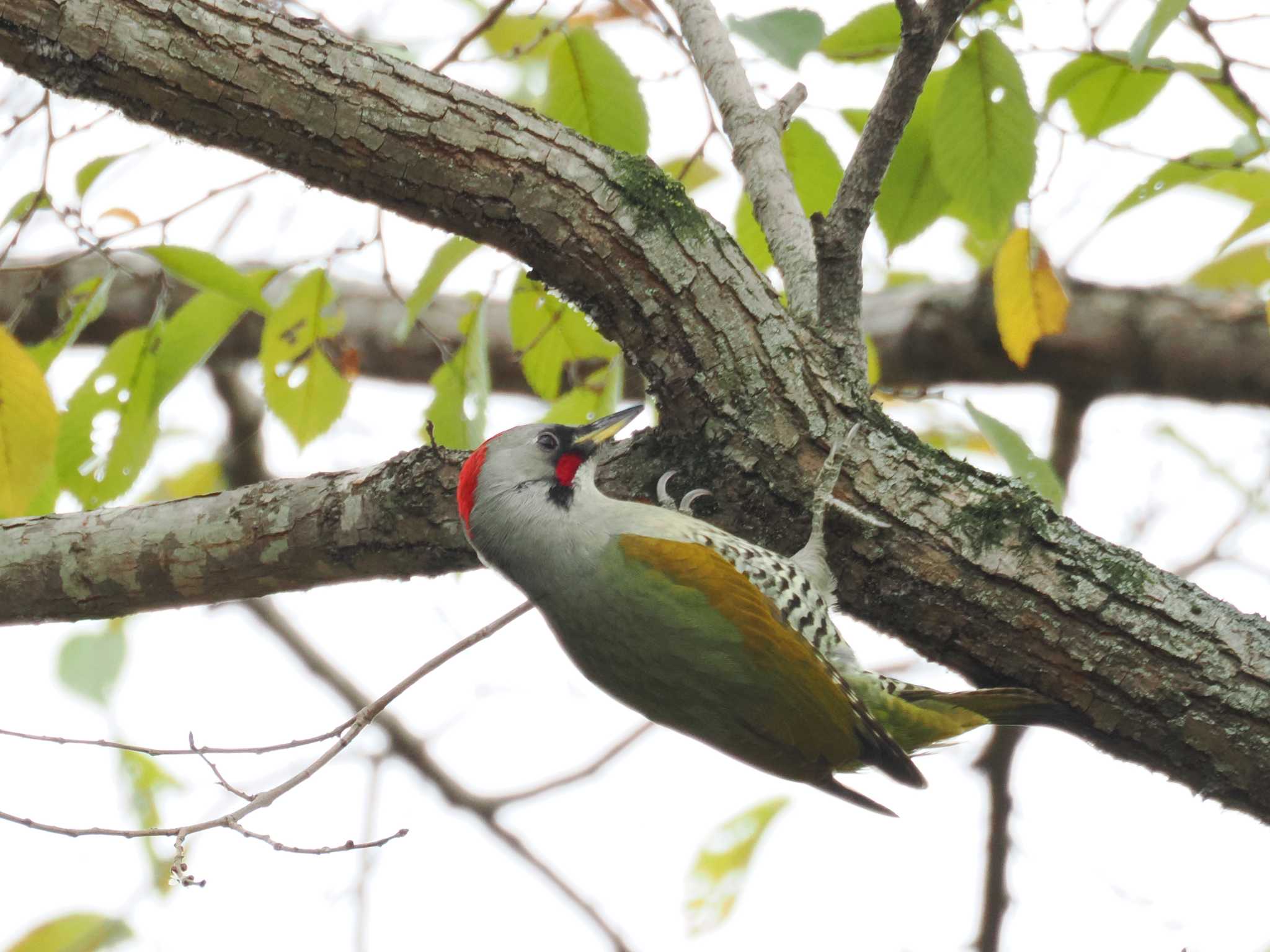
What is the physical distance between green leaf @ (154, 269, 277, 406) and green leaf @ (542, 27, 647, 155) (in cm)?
99

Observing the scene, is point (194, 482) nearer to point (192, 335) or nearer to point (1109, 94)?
point (192, 335)

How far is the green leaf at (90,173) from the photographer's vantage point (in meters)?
3.43

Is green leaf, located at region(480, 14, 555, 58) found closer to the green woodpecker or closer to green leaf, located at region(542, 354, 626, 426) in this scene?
green leaf, located at region(542, 354, 626, 426)

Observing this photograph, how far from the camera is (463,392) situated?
359cm

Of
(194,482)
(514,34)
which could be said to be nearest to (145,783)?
(194,482)

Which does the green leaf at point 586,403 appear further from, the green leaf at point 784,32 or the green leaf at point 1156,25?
the green leaf at point 1156,25

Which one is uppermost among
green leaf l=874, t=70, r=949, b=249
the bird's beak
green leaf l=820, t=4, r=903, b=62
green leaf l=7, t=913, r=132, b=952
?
green leaf l=820, t=4, r=903, b=62

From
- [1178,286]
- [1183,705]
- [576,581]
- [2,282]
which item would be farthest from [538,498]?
[2,282]

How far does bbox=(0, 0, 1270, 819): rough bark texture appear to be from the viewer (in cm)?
274

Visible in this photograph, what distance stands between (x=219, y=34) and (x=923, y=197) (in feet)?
6.41

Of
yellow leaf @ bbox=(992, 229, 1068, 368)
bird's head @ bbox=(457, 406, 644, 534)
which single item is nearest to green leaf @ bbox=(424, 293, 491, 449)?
bird's head @ bbox=(457, 406, 644, 534)

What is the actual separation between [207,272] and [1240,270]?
3.72m

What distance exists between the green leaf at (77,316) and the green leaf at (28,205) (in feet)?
0.76

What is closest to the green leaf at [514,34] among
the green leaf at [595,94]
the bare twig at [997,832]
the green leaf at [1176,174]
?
the green leaf at [595,94]
